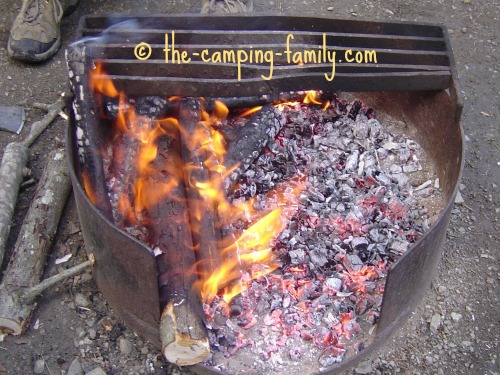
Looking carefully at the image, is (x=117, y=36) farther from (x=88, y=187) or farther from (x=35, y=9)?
(x=35, y=9)

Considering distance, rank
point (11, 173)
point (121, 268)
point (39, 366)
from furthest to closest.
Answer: point (11, 173) < point (39, 366) < point (121, 268)

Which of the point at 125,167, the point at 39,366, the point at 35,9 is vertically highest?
the point at 35,9

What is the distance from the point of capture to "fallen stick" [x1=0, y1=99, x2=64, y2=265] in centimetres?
352

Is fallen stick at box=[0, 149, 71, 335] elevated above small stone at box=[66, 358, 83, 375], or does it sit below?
above

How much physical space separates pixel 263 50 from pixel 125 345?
1.74 metres

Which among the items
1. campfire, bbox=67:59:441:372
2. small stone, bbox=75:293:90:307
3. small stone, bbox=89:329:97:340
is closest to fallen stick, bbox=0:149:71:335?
small stone, bbox=75:293:90:307

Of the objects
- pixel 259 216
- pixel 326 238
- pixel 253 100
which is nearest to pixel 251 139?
pixel 253 100

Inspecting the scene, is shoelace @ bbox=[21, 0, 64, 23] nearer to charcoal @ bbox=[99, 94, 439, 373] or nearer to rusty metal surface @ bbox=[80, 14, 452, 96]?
rusty metal surface @ bbox=[80, 14, 452, 96]

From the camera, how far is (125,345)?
313 centimetres

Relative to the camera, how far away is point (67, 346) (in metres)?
3.14

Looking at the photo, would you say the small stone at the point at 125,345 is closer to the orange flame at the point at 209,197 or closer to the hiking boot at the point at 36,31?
the orange flame at the point at 209,197

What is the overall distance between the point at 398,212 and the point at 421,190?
31 cm

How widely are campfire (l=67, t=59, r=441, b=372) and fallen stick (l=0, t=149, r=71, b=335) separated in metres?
0.44

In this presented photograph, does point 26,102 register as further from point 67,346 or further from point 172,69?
point 67,346
